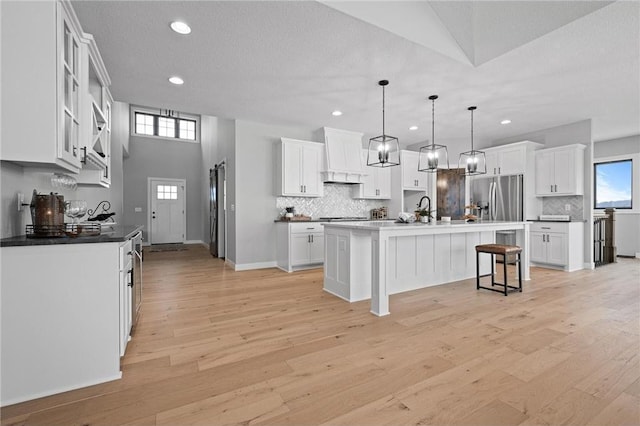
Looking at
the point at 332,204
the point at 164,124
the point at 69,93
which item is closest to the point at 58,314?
the point at 69,93

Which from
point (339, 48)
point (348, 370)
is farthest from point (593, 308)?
point (339, 48)

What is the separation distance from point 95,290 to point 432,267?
147 inches

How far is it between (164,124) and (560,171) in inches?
428

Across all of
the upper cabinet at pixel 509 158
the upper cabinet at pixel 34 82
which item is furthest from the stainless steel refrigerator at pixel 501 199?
the upper cabinet at pixel 34 82

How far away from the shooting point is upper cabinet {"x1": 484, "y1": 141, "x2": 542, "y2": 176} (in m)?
5.97

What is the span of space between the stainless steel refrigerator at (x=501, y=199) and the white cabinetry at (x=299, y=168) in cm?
362

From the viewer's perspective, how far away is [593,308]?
10.6 ft

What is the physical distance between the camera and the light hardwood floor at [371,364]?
1.58 meters

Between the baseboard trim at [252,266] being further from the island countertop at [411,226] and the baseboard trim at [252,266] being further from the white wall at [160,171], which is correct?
the white wall at [160,171]

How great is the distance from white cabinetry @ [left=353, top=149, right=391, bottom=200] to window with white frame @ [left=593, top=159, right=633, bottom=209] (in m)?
5.14

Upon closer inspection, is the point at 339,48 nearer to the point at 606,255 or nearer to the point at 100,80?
the point at 100,80

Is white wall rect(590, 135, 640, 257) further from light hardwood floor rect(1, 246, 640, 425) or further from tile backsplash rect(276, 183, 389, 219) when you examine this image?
tile backsplash rect(276, 183, 389, 219)

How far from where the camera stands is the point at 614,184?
7000mm

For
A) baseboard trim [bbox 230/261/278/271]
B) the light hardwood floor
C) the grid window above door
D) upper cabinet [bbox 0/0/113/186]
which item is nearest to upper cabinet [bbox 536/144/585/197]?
the light hardwood floor
